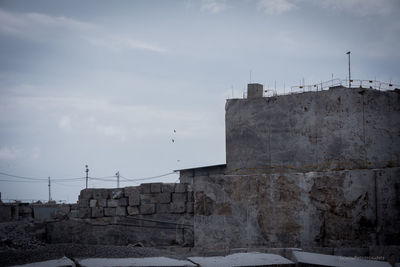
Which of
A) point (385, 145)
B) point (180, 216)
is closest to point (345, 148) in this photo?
point (385, 145)

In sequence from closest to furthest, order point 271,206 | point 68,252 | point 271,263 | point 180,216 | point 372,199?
point 271,263 → point 68,252 → point 372,199 → point 271,206 → point 180,216

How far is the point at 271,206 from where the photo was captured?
732cm

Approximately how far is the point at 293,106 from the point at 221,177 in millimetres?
17182

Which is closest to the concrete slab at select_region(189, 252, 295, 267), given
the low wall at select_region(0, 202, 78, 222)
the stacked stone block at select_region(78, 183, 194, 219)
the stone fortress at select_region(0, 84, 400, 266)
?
the stone fortress at select_region(0, 84, 400, 266)

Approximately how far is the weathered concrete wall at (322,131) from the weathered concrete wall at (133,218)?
15239 mm

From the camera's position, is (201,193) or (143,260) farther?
(201,193)

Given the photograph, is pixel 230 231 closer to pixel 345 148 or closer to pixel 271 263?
pixel 271 263

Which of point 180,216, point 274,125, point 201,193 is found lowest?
point 180,216

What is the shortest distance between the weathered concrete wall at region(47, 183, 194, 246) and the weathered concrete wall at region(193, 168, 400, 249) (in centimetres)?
144

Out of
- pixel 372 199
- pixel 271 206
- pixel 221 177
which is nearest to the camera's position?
pixel 372 199

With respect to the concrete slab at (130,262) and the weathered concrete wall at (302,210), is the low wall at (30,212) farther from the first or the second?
the concrete slab at (130,262)

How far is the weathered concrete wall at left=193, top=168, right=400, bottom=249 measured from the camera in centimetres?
675

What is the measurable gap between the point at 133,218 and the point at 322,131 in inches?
646

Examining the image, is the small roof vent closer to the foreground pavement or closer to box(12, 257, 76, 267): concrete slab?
the foreground pavement
